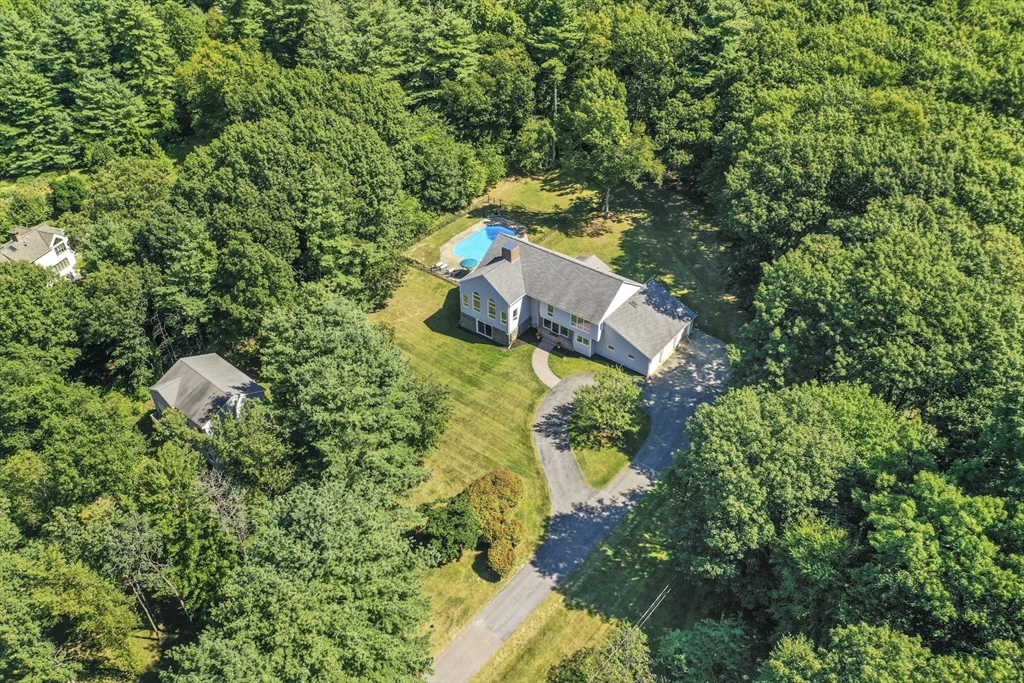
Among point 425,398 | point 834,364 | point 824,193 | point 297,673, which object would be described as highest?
point 824,193

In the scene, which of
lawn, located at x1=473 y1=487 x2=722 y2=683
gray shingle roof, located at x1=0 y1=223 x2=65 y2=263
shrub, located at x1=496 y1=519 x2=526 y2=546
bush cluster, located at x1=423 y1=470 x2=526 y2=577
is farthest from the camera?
gray shingle roof, located at x1=0 y1=223 x2=65 y2=263

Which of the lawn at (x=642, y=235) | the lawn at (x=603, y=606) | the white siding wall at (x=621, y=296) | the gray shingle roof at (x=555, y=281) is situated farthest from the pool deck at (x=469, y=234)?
the lawn at (x=603, y=606)

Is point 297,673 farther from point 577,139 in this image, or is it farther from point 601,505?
point 577,139

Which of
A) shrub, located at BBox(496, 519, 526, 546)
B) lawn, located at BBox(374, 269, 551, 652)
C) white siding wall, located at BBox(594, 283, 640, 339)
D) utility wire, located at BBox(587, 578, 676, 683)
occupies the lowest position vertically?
lawn, located at BBox(374, 269, 551, 652)

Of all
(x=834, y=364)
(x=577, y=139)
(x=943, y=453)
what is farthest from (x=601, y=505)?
(x=577, y=139)

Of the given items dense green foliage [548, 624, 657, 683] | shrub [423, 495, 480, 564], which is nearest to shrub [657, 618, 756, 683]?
dense green foliage [548, 624, 657, 683]

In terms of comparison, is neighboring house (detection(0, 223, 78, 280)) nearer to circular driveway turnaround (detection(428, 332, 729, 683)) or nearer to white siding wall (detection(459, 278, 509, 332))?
white siding wall (detection(459, 278, 509, 332))

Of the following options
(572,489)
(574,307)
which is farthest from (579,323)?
(572,489)
